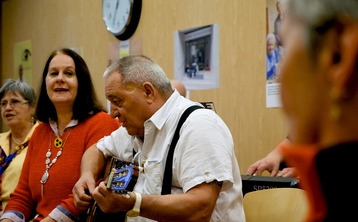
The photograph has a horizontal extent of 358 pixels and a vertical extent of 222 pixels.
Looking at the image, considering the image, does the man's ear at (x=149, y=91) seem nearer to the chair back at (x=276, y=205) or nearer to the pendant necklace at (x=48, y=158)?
the chair back at (x=276, y=205)

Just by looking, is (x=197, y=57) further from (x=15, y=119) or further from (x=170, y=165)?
(x=170, y=165)

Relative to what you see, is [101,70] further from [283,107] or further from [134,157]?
[283,107]

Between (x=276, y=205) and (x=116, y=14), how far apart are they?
254 centimetres

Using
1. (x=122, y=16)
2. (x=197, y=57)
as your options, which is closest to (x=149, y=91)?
(x=197, y=57)

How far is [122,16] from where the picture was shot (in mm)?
4004

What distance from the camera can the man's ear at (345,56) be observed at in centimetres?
47

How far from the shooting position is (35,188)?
8.08 feet

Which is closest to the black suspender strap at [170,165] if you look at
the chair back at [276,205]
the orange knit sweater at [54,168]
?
the chair back at [276,205]

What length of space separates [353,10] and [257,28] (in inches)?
98.0

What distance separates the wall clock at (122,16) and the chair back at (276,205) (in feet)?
7.16

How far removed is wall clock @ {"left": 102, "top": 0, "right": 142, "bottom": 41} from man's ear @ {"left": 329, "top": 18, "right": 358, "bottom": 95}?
3.49 meters

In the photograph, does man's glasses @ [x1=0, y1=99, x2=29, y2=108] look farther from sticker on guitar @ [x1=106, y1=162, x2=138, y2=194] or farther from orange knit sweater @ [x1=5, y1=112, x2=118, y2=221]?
sticker on guitar @ [x1=106, y1=162, x2=138, y2=194]

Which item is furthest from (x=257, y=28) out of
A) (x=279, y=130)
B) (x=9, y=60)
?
(x=9, y=60)

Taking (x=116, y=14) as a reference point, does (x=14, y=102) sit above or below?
below
